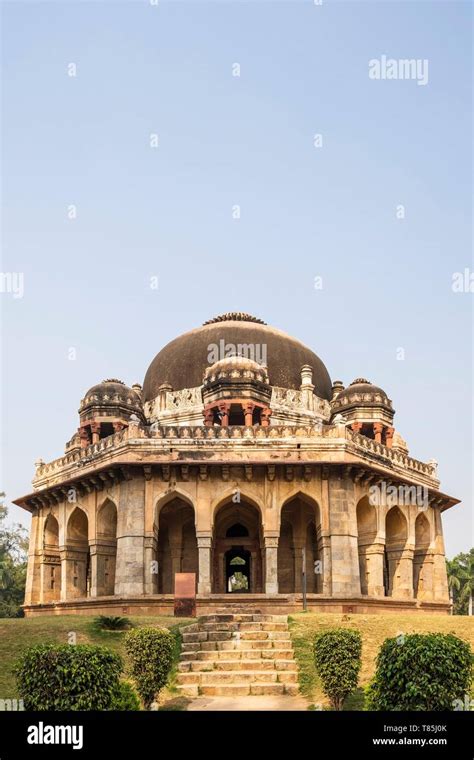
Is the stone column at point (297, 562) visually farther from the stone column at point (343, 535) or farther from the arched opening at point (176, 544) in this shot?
the arched opening at point (176, 544)

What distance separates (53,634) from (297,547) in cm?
1141

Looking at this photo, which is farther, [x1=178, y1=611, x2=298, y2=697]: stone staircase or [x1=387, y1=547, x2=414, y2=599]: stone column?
[x1=387, y1=547, x2=414, y2=599]: stone column

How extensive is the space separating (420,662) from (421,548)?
18.3 m

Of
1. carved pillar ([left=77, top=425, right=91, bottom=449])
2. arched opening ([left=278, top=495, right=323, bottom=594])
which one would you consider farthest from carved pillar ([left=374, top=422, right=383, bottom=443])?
carved pillar ([left=77, top=425, right=91, bottom=449])

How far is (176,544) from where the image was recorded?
2497 centimetres

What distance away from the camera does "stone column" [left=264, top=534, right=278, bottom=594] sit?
21.7 meters

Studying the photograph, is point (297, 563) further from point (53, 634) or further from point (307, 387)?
point (53, 634)

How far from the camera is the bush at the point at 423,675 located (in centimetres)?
927

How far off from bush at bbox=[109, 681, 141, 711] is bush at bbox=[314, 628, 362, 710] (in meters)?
3.02

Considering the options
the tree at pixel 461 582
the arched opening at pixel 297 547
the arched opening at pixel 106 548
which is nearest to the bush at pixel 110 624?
the arched opening at pixel 106 548

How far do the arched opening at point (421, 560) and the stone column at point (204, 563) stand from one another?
8.07 m

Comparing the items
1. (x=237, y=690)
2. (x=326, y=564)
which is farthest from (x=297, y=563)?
(x=237, y=690)

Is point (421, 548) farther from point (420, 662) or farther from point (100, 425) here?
point (420, 662)

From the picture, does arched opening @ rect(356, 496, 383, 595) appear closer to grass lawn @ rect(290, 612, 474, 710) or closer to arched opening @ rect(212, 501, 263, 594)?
arched opening @ rect(212, 501, 263, 594)
